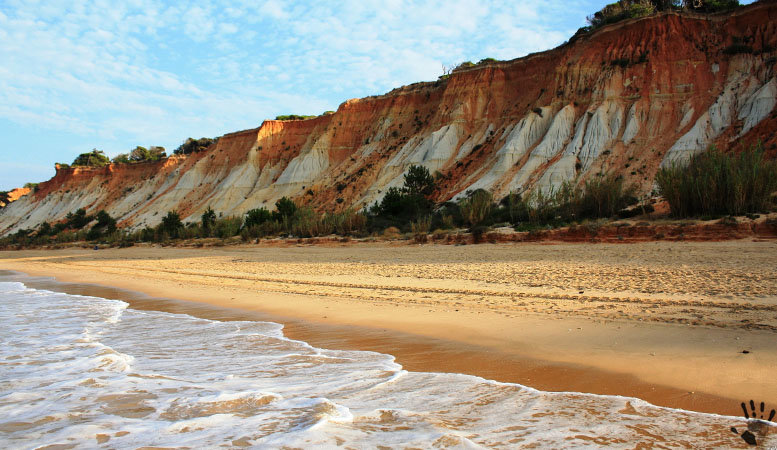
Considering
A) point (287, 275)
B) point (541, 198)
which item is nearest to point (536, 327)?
point (287, 275)

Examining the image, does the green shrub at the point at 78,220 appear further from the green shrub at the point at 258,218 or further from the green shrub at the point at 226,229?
the green shrub at the point at 258,218

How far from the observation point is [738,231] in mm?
14203

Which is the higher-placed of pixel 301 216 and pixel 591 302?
pixel 301 216

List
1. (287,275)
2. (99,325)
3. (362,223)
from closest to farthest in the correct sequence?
(99,325), (287,275), (362,223)

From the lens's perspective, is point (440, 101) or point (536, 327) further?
point (440, 101)

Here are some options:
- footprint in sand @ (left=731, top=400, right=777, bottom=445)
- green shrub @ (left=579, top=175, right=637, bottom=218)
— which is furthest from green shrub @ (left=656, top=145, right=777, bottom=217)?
footprint in sand @ (left=731, top=400, right=777, bottom=445)

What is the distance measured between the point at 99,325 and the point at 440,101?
135 ft

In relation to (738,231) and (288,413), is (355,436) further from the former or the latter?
(738,231)

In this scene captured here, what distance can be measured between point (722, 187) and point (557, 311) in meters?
13.3

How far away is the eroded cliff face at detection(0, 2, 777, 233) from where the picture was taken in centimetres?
2939

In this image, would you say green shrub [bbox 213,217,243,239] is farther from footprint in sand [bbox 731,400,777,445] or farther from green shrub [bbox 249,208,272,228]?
footprint in sand [bbox 731,400,777,445]

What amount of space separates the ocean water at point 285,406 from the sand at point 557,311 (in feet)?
1.52

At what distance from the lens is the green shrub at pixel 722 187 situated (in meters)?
15.4

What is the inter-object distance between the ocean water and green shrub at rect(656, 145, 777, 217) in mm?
15816
